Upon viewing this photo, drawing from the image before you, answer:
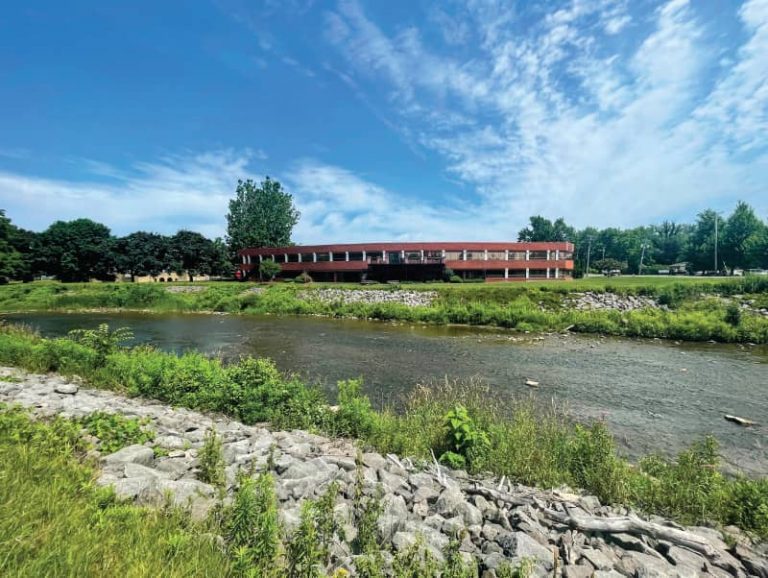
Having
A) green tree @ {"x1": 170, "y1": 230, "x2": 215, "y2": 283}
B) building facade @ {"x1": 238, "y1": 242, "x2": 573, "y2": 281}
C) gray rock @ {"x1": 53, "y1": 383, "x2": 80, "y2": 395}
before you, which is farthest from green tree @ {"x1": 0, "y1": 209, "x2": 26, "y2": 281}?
gray rock @ {"x1": 53, "y1": 383, "x2": 80, "y2": 395}

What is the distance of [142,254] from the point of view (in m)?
76.8

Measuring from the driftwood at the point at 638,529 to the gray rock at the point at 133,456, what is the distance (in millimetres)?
5723

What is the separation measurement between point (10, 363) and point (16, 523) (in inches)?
519

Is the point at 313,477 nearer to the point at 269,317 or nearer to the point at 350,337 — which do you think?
the point at 350,337

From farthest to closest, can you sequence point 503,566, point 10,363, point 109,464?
1. point 10,363
2. point 109,464
3. point 503,566

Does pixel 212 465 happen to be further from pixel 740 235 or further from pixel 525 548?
pixel 740 235

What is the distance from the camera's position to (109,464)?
16.0ft

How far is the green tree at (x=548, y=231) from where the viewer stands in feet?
417

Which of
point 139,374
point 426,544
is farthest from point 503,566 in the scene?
point 139,374

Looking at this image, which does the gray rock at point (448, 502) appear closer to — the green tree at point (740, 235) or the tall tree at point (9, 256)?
the tall tree at point (9, 256)

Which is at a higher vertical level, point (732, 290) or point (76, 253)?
point (76, 253)

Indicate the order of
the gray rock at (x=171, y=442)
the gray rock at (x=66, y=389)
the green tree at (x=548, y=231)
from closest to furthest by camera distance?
the gray rock at (x=171, y=442)
the gray rock at (x=66, y=389)
the green tree at (x=548, y=231)

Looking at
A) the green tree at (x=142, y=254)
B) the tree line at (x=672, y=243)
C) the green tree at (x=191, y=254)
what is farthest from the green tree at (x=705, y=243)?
the green tree at (x=142, y=254)

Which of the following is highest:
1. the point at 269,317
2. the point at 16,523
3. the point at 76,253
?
the point at 76,253
